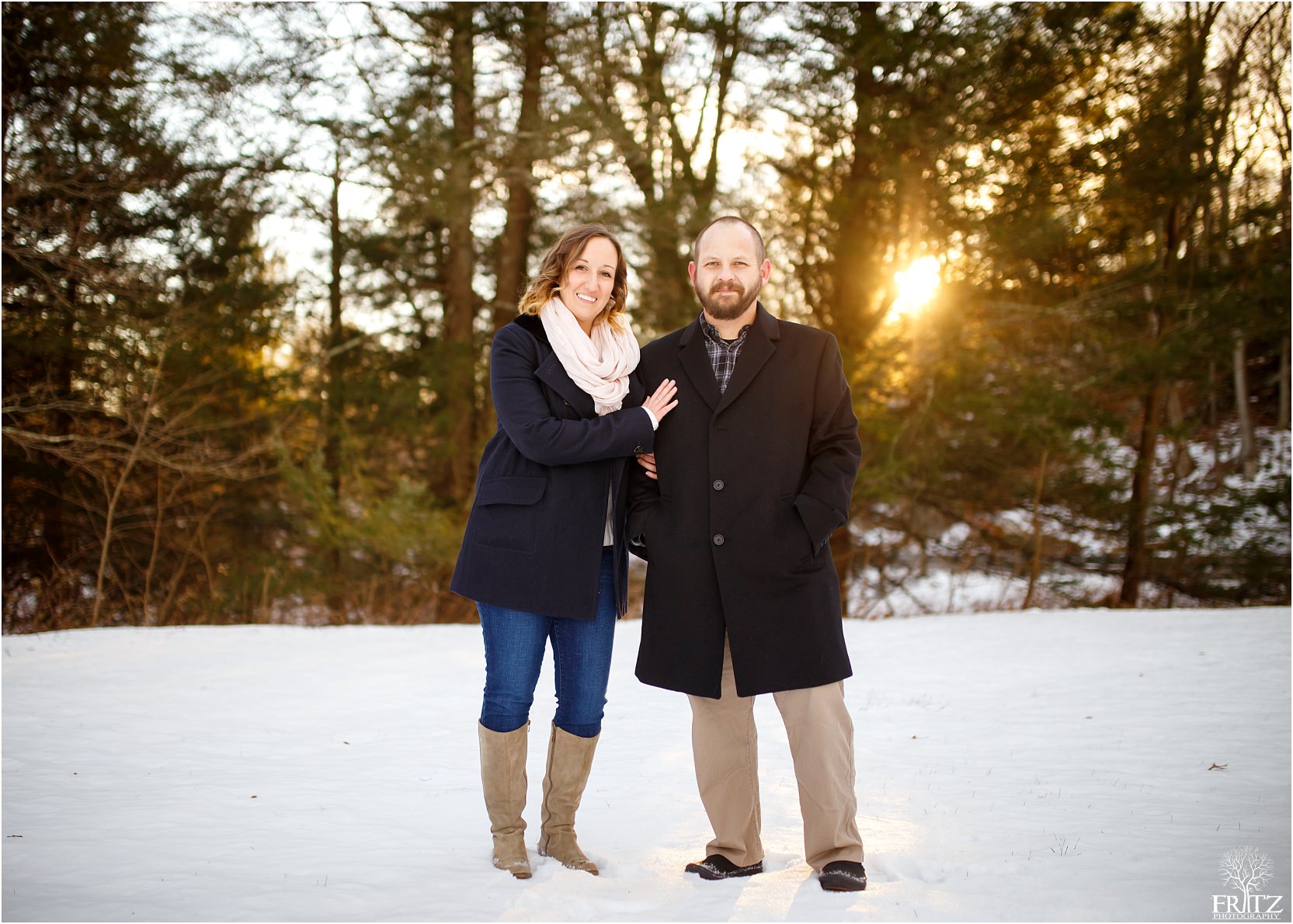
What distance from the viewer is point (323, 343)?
39.9 ft

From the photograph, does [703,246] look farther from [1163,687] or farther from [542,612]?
[1163,687]

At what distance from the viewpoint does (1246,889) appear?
250 cm

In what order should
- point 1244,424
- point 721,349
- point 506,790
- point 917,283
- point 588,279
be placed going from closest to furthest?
point 506,790 < point 588,279 < point 721,349 < point 917,283 < point 1244,424

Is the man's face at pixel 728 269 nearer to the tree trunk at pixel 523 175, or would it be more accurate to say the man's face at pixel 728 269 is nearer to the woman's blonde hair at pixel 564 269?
the woman's blonde hair at pixel 564 269

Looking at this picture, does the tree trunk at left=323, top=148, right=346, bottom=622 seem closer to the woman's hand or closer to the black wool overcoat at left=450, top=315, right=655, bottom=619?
the black wool overcoat at left=450, top=315, right=655, bottom=619

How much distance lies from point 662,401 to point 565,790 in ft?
3.71

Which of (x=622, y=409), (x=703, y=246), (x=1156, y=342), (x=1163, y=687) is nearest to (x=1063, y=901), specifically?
(x=622, y=409)

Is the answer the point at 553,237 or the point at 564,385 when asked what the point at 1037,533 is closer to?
the point at 553,237

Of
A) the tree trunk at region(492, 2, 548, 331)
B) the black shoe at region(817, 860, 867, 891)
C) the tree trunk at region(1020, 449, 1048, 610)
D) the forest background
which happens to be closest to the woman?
the black shoe at region(817, 860, 867, 891)

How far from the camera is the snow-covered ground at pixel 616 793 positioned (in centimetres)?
243

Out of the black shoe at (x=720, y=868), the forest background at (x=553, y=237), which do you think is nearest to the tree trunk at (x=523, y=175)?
the forest background at (x=553, y=237)

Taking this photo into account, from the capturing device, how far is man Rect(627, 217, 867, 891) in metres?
2.54

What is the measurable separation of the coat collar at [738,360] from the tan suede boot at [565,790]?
1.02m

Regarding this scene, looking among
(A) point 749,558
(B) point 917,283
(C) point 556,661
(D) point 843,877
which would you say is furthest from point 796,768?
(B) point 917,283
